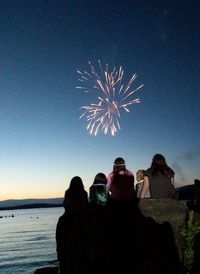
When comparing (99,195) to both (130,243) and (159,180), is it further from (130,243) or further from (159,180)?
(159,180)

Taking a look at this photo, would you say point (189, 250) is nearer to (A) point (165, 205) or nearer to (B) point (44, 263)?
(A) point (165, 205)

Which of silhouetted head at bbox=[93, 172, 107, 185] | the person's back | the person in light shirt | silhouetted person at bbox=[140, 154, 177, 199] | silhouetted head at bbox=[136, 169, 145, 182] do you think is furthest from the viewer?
silhouetted head at bbox=[136, 169, 145, 182]

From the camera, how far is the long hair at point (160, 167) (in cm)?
875

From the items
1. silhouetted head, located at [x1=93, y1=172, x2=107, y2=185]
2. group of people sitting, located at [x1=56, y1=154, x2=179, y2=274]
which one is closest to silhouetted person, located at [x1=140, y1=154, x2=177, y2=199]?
group of people sitting, located at [x1=56, y1=154, x2=179, y2=274]

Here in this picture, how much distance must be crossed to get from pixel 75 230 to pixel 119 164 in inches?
108

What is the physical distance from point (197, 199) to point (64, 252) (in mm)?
4575

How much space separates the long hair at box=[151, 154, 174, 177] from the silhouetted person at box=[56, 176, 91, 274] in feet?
9.66

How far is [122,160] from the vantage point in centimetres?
872

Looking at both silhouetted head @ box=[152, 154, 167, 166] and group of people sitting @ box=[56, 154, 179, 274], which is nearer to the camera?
group of people sitting @ box=[56, 154, 179, 274]

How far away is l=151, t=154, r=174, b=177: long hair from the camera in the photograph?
875 centimetres

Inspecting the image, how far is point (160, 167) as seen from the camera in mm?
8906

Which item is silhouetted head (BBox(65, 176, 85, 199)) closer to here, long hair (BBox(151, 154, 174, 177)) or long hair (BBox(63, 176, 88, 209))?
long hair (BBox(63, 176, 88, 209))

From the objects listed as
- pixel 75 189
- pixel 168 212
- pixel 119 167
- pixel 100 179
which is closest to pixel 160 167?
pixel 119 167

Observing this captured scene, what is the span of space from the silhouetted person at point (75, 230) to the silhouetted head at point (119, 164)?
2434 mm
